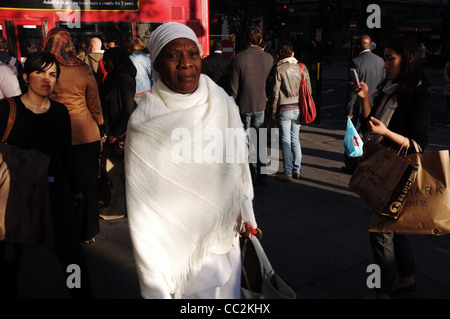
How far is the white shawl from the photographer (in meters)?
2.11

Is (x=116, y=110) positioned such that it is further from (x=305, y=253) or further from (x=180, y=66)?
(x=180, y=66)

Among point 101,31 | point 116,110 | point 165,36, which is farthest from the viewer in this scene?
point 101,31

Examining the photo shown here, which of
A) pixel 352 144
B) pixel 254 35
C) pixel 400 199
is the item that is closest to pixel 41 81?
pixel 400 199

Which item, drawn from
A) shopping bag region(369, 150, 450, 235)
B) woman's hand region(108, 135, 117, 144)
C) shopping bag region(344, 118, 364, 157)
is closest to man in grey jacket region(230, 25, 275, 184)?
woman's hand region(108, 135, 117, 144)

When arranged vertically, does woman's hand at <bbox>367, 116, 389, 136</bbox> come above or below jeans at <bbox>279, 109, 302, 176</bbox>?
above

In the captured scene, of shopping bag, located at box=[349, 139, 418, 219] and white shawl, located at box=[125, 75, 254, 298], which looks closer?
white shawl, located at box=[125, 75, 254, 298]

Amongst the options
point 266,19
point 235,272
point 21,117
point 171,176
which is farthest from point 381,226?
point 266,19

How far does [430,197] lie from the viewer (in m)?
2.85

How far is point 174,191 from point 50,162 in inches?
55.6

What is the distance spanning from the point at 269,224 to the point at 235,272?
272cm

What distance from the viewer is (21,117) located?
301cm

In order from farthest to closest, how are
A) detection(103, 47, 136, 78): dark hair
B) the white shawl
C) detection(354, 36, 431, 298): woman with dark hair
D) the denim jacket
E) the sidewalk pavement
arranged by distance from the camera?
1. the denim jacket
2. detection(103, 47, 136, 78): dark hair
3. the sidewalk pavement
4. detection(354, 36, 431, 298): woman with dark hair
5. the white shawl

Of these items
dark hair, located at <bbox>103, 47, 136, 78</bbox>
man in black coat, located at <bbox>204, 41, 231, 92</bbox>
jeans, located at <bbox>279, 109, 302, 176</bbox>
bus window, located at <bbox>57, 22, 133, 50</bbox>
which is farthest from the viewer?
bus window, located at <bbox>57, 22, 133, 50</bbox>

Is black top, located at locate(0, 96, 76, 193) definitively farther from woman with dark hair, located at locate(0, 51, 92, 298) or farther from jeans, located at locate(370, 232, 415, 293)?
jeans, located at locate(370, 232, 415, 293)
